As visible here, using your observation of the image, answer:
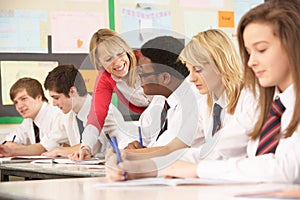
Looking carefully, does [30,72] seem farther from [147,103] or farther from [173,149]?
[173,149]

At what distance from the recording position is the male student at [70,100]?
4.36 m

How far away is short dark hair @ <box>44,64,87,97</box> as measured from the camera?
439 centimetres

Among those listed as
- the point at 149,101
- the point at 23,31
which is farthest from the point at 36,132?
the point at 149,101

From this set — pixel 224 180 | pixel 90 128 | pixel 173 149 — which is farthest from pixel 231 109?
pixel 90 128

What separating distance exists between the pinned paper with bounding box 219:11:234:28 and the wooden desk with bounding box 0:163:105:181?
2516 millimetres

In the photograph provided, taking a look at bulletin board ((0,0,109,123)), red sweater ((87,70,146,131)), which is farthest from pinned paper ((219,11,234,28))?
red sweater ((87,70,146,131))

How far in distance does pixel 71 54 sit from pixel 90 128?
1.27m

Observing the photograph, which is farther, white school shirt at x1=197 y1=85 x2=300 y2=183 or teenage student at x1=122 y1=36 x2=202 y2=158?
teenage student at x1=122 y1=36 x2=202 y2=158

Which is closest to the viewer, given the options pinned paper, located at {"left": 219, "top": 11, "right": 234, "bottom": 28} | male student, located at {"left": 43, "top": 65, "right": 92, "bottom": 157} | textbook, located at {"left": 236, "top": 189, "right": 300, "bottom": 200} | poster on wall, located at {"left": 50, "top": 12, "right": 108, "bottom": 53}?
textbook, located at {"left": 236, "top": 189, "right": 300, "bottom": 200}

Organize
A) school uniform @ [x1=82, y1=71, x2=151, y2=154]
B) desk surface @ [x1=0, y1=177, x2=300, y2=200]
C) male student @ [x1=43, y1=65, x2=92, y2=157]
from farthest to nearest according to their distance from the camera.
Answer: male student @ [x1=43, y1=65, x2=92, y2=157], school uniform @ [x1=82, y1=71, x2=151, y2=154], desk surface @ [x1=0, y1=177, x2=300, y2=200]

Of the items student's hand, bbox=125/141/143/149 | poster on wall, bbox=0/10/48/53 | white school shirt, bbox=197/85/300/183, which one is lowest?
student's hand, bbox=125/141/143/149

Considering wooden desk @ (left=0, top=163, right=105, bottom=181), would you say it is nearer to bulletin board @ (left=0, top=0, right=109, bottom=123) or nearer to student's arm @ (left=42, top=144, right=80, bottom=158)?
student's arm @ (left=42, top=144, right=80, bottom=158)

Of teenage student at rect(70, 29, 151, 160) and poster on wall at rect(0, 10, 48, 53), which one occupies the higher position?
poster on wall at rect(0, 10, 48, 53)

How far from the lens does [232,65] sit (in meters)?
2.93
